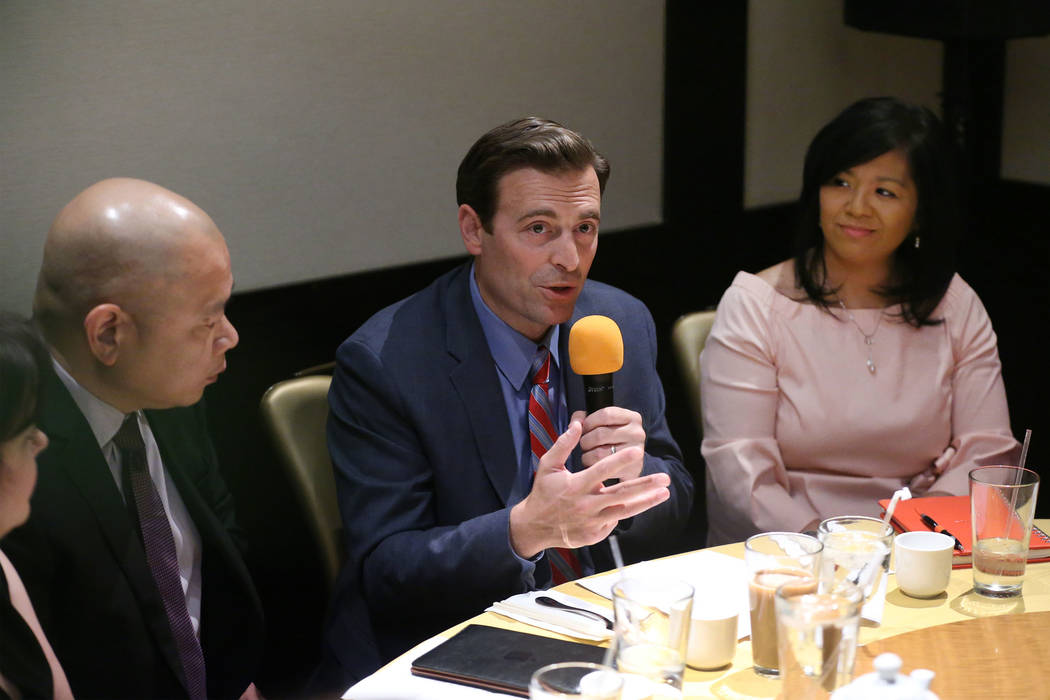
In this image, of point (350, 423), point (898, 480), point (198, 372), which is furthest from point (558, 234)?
point (898, 480)

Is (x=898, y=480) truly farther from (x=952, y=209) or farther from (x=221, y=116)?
(x=221, y=116)

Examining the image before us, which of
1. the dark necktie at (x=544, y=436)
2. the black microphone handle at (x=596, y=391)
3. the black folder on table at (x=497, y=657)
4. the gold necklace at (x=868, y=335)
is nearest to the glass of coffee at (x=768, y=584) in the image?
the black folder on table at (x=497, y=657)

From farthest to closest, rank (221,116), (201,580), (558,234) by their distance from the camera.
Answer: (221,116) < (558,234) < (201,580)

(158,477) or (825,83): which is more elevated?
(825,83)

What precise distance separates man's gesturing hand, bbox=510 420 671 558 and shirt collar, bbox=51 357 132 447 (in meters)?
0.71

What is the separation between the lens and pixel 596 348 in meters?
2.03

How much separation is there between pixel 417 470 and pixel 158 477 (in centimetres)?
48

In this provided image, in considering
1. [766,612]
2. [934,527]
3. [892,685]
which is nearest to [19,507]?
[766,612]

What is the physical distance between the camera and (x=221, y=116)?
2736mm

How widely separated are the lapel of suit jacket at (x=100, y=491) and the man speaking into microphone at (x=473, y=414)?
0.41m

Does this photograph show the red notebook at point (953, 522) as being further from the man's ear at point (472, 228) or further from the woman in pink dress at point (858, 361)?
the man's ear at point (472, 228)

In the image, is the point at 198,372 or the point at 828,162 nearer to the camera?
the point at 198,372

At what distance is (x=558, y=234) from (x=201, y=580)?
939 millimetres

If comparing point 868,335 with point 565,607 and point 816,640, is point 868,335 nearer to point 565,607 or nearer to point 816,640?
point 565,607
